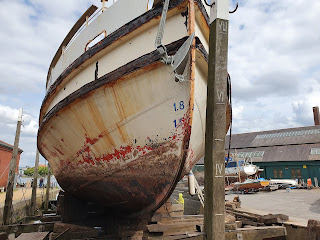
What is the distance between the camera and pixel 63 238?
15.6 ft

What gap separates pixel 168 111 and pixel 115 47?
1.39m

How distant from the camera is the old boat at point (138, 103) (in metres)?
3.25

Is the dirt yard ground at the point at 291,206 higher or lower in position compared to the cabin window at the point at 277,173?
lower

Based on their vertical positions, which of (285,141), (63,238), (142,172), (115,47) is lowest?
(63,238)

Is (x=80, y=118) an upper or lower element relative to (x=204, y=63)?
lower

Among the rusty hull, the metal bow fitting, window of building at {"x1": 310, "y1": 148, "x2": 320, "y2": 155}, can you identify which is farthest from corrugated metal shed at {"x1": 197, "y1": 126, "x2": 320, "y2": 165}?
the metal bow fitting

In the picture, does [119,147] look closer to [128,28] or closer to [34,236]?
[128,28]

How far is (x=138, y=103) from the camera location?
3469 mm

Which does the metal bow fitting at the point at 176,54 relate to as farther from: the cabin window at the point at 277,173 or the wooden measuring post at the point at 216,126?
the cabin window at the point at 277,173

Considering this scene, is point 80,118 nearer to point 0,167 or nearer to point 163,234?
point 163,234

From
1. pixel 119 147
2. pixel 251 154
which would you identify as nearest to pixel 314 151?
pixel 251 154

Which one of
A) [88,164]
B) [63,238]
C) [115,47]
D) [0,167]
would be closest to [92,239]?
[63,238]

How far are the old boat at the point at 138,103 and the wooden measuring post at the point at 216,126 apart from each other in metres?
0.32

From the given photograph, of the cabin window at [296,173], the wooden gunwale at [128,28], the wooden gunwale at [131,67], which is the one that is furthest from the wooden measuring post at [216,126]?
the cabin window at [296,173]
